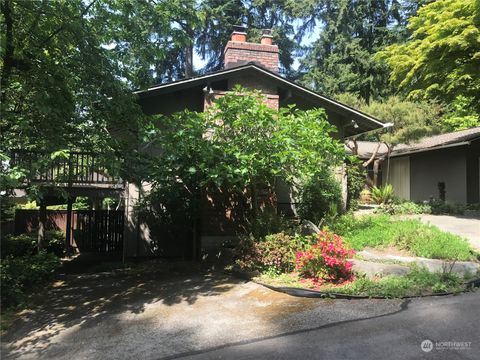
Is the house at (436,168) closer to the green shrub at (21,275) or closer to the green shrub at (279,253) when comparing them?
the green shrub at (279,253)

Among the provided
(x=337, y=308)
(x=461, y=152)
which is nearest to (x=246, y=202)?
(x=337, y=308)

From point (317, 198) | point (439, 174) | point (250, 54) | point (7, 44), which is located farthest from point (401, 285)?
point (439, 174)

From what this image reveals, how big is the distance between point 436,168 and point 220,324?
16925 mm

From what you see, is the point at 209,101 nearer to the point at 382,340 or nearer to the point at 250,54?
the point at 250,54

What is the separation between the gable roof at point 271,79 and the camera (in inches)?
489

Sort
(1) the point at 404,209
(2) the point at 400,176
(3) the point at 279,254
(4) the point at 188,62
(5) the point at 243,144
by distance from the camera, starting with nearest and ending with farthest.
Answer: (3) the point at 279,254 < (5) the point at 243,144 < (1) the point at 404,209 < (2) the point at 400,176 < (4) the point at 188,62

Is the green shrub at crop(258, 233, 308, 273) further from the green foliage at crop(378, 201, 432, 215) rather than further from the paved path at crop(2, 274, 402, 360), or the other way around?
the green foliage at crop(378, 201, 432, 215)

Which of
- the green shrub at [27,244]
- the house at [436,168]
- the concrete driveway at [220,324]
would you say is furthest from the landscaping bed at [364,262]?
the house at [436,168]

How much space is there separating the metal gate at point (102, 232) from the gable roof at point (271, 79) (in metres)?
4.94

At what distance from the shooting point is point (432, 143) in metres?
20.3

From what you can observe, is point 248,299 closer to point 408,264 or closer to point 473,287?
point 408,264

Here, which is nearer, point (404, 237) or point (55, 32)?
point (55, 32)

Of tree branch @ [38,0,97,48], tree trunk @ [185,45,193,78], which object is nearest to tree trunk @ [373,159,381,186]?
tree branch @ [38,0,97,48]

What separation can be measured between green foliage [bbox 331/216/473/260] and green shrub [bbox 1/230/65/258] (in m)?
8.22
